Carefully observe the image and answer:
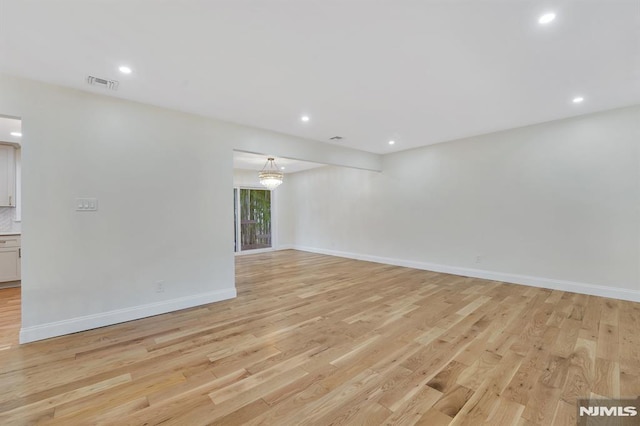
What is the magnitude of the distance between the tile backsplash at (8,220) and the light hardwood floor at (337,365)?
8.59 ft

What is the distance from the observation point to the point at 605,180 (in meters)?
3.78

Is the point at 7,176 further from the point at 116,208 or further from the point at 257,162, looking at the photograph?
the point at 257,162

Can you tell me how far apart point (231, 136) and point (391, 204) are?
12.8ft

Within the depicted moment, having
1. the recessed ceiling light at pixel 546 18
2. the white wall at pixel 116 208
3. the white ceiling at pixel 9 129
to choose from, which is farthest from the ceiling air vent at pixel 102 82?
the recessed ceiling light at pixel 546 18

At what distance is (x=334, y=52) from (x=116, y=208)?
9.52ft

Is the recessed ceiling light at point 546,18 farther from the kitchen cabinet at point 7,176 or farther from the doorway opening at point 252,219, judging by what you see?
the kitchen cabinet at point 7,176

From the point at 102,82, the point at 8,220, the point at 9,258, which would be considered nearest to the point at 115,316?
the point at 102,82

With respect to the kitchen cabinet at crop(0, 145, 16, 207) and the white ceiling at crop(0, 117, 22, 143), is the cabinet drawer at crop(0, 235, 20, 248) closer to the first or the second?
the kitchen cabinet at crop(0, 145, 16, 207)

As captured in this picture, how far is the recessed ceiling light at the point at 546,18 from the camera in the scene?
73.9 inches

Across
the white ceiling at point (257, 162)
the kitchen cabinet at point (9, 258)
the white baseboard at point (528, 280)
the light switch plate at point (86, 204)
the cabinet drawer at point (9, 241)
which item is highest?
the white ceiling at point (257, 162)

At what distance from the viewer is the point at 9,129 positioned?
4.05 meters

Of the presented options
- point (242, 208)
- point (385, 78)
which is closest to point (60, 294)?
point (385, 78)

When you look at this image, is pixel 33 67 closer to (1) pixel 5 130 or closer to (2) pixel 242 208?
(1) pixel 5 130

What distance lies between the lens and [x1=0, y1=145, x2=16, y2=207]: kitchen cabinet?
476 centimetres
